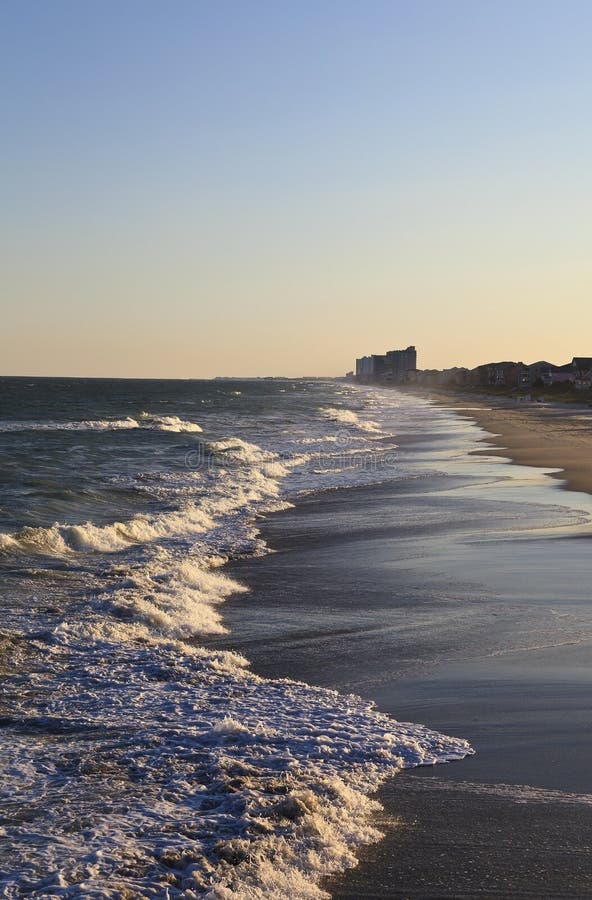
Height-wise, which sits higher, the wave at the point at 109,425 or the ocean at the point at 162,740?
the wave at the point at 109,425

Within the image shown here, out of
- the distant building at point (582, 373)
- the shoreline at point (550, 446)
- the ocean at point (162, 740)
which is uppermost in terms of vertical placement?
the distant building at point (582, 373)

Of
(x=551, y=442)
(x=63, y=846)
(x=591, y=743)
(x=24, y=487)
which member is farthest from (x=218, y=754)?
(x=551, y=442)

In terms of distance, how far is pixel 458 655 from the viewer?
27.9 feet

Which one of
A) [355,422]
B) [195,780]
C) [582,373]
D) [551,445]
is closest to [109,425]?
[355,422]

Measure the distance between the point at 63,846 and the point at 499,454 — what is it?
96.0ft

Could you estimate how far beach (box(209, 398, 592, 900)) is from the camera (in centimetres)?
477

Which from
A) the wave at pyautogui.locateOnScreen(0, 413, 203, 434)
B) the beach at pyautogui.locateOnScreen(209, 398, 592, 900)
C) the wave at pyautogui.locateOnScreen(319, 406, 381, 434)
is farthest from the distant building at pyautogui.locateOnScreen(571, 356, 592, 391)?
the beach at pyautogui.locateOnScreen(209, 398, 592, 900)

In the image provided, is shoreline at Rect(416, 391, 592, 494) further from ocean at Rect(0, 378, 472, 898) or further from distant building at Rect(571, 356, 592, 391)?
distant building at Rect(571, 356, 592, 391)

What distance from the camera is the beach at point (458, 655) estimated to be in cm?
477

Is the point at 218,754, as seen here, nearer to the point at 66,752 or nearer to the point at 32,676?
the point at 66,752

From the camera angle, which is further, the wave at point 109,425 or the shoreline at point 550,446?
the wave at point 109,425

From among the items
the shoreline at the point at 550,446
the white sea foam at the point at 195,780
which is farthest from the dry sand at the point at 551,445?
the white sea foam at the point at 195,780

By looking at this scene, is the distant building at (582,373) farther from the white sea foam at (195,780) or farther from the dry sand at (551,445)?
the white sea foam at (195,780)

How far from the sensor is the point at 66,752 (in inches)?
244
